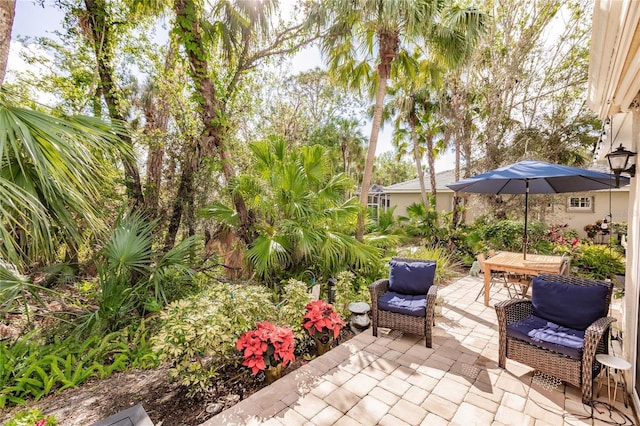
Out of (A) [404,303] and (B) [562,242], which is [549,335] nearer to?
(A) [404,303]

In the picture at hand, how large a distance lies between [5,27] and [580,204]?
2001 centimetres

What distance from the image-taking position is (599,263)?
6621mm

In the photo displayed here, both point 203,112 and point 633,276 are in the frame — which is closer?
point 633,276

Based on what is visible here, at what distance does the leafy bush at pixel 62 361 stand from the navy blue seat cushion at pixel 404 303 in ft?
9.81

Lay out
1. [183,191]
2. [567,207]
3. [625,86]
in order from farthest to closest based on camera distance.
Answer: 1. [567,207]
2. [183,191]
3. [625,86]

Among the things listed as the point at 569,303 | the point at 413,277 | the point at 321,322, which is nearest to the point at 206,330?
the point at 321,322

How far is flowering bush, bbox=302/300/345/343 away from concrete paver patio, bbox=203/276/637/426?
267 mm

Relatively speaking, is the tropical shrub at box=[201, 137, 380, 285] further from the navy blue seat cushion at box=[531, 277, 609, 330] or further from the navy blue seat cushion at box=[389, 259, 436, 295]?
the navy blue seat cushion at box=[531, 277, 609, 330]

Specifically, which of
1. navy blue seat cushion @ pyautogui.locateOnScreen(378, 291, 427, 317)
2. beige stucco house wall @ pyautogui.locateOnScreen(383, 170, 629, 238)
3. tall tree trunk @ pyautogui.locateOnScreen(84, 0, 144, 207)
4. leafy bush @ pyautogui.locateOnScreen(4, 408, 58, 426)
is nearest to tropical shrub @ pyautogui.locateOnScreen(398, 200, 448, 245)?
beige stucco house wall @ pyautogui.locateOnScreen(383, 170, 629, 238)

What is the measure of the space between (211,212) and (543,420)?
552cm

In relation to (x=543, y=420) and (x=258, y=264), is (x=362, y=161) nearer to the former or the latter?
(x=258, y=264)

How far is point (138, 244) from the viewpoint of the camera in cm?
442

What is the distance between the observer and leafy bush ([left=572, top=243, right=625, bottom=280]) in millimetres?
6434

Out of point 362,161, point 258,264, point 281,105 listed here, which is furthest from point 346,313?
point 362,161
